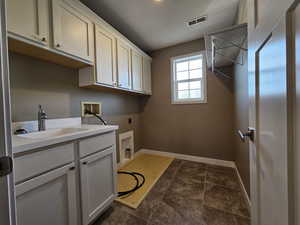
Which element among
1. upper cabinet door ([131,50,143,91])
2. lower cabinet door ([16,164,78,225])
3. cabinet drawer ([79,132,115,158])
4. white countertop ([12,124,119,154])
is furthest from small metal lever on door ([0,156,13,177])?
upper cabinet door ([131,50,143,91])

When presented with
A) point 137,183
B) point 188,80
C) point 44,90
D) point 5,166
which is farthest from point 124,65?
point 5,166

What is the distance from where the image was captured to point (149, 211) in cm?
142

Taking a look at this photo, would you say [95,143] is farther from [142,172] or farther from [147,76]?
[147,76]

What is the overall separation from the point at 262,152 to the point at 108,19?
240 centimetres

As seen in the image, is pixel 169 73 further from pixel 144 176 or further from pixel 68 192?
pixel 68 192

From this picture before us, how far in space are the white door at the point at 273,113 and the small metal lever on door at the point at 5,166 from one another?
931 mm

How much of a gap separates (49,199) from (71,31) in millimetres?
1486

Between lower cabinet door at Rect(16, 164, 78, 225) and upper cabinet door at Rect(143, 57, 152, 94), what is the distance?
214cm

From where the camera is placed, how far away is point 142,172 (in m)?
2.31

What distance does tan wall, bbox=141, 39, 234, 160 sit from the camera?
8.15ft

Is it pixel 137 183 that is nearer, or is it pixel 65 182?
pixel 65 182

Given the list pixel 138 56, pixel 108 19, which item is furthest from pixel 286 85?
pixel 138 56

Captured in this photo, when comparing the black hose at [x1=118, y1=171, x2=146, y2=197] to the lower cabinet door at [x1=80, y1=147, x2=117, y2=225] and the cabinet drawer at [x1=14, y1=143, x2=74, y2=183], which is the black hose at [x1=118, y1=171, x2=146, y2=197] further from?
the cabinet drawer at [x1=14, y1=143, x2=74, y2=183]

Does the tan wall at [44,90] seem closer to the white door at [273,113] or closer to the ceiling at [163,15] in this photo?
the ceiling at [163,15]
